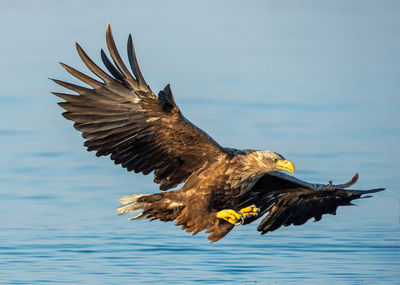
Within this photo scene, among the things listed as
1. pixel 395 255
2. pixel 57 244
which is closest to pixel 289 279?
pixel 395 255

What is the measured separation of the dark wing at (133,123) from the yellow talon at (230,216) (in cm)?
48

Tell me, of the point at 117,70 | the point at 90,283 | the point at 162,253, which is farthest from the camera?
the point at 162,253

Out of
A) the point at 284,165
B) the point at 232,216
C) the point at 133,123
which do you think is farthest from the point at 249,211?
the point at 133,123

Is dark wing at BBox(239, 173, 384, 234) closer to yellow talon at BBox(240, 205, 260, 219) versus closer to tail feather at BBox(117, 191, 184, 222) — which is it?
yellow talon at BBox(240, 205, 260, 219)

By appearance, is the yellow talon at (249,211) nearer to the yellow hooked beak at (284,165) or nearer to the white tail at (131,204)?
the yellow hooked beak at (284,165)

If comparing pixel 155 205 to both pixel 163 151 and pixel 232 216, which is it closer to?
pixel 163 151

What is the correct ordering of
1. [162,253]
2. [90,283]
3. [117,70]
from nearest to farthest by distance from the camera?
1. [117,70]
2. [90,283]
3. [162,253]

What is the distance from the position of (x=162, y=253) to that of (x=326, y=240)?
1.71 m

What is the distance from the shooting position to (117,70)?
468 inches

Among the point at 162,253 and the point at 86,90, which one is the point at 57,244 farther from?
the point at 86,90

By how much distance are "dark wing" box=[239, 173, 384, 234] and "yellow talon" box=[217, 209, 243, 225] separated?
0.93m

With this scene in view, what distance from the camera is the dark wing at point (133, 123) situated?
38.9 feet

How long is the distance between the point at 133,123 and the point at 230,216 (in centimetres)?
112

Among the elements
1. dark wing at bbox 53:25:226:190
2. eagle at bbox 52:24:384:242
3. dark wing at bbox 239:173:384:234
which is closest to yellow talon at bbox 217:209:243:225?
eagle at bbox 52:24:384:242
